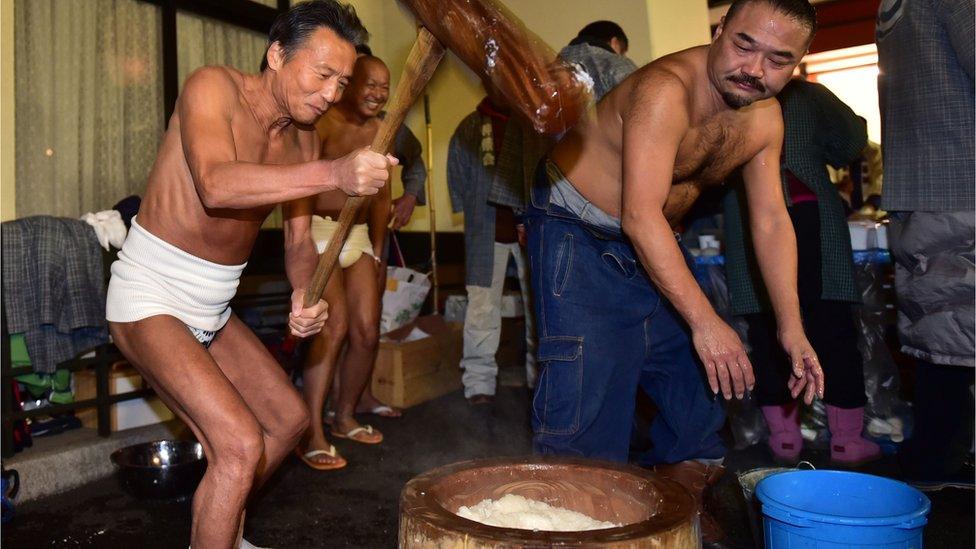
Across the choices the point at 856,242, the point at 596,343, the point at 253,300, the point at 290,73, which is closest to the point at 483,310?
the point at 253,300

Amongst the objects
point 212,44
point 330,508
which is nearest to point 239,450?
point 330,508

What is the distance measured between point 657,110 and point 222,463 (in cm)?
168

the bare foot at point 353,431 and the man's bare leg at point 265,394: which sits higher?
the man's bare leg at point 265,394

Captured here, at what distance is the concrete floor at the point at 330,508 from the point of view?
317 centimetres

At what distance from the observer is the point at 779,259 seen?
2.75m

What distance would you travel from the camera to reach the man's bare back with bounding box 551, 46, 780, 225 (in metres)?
2.51

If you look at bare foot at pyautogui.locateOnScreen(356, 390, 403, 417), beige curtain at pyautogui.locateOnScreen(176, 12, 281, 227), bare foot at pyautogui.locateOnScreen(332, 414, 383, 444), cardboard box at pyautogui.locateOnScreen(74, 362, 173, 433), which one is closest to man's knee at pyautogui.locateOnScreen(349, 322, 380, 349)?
bare foot at pyautogui.locateOnScreen(332, 414, 383, 444)

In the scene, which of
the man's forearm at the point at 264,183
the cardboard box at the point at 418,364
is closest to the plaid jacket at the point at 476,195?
the cardboard box at the point at 418,364

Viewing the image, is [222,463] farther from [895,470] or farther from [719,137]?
[895,470]

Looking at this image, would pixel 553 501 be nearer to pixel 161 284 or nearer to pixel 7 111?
pixel 161 284

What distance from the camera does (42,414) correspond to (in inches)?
157

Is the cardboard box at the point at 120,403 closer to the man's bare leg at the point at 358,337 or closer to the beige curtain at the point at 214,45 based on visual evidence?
the man's bare leg at the point at 358,337

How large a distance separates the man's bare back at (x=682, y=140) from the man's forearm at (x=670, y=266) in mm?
379

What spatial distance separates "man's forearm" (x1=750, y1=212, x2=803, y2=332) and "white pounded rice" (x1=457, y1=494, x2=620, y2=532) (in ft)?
4.00
